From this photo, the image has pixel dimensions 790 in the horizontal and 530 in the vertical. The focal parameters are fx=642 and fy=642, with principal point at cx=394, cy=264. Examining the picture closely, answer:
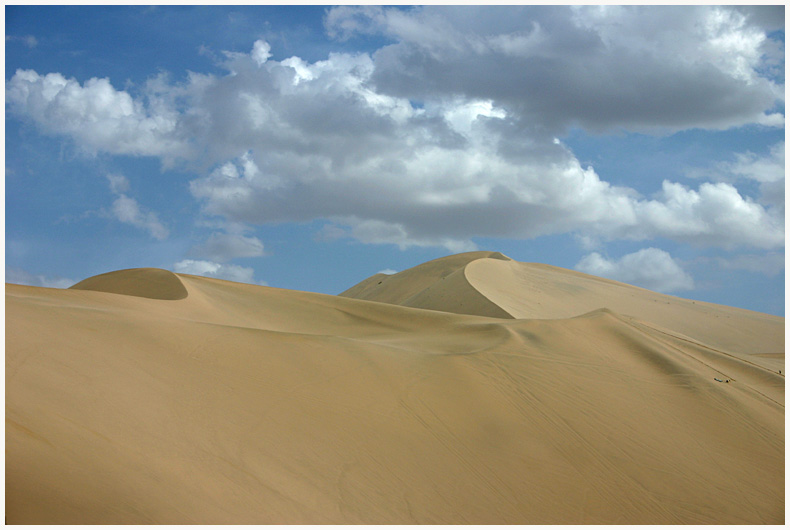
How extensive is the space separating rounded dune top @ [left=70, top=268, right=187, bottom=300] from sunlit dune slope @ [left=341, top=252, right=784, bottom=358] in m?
13.2

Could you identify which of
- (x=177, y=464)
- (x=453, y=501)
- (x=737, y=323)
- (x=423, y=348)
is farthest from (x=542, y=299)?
(x=177, y=464)

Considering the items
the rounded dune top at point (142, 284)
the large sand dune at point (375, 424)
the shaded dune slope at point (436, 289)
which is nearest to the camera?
the large sand dune at point (375, 424)

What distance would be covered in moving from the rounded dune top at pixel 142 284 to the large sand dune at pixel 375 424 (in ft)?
11.5

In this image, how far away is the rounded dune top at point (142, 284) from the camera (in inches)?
771

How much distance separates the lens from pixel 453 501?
28.8 ft

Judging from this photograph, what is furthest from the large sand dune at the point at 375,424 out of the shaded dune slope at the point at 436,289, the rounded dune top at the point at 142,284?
the shaded dune slope at the point at 436,289

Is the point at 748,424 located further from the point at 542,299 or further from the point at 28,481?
the point at 542,299

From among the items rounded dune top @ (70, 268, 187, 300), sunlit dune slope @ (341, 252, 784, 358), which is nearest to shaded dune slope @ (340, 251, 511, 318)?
sunlit dune slope @ (341, 252, 784, 358)

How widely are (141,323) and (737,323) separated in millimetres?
28617

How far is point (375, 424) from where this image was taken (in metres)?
10.2

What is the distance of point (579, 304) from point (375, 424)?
22915 mm

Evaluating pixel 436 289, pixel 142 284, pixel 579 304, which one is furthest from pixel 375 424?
pixel 579 304

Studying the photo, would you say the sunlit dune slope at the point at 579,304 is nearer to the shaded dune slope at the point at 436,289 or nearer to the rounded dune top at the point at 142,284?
the shaded dune slope at the point at 436,289

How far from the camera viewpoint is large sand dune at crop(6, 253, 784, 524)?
23.8 feet
